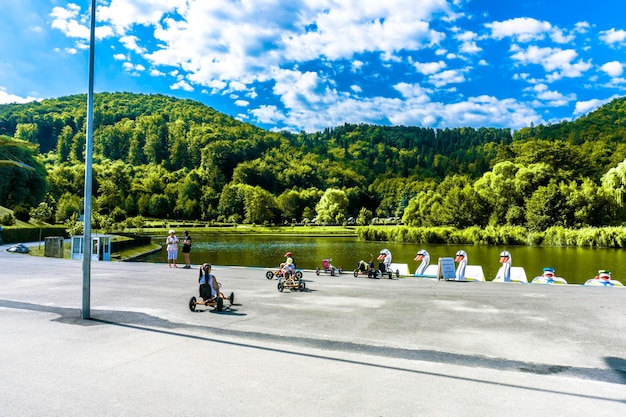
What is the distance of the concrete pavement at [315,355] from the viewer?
18.7ft

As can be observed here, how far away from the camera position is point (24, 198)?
74.1 metres

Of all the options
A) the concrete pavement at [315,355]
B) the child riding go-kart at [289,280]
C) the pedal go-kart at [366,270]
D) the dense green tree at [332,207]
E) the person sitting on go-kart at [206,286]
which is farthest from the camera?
the dense green tree at [332,207]

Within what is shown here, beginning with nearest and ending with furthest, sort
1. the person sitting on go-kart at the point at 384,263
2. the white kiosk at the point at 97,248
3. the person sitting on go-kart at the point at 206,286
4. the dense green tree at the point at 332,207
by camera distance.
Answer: the person sitting on go-kart at the point at 206,286
the person sitting on go-kart at the point at 384,263
the white kiosk at the point at 97,248
the dense green tree at the point at 332,207

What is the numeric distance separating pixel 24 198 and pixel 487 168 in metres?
137

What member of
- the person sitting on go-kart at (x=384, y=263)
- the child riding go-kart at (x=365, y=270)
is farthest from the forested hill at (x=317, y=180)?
the child riding go-kart at (x=365, y=270)

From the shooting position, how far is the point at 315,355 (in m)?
7.89

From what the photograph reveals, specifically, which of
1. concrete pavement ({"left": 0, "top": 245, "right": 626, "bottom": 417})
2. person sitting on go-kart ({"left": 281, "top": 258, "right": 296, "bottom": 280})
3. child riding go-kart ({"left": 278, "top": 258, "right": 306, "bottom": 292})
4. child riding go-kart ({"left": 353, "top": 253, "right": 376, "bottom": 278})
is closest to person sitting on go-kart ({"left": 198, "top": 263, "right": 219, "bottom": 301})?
concrete pavement ({"left": 0, "top": 245, "right": 626, "bottom": 417})

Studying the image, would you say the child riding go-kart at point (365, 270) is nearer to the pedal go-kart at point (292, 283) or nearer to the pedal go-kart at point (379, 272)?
the pedal go-kart at point (379, 272)

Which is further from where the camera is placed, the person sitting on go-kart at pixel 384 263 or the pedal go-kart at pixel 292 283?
the person sitting on go-kart at pixel 384 263

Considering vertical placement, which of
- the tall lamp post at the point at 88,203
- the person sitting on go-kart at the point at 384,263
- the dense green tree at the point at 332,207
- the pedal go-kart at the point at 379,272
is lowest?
the pedal go-kart at the point at 379,272

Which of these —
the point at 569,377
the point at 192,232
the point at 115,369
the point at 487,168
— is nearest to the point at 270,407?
the point at 115,369

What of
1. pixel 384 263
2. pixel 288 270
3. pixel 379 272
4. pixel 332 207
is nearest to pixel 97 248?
pixel 288 270

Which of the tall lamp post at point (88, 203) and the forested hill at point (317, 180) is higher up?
the forested hill at point (317, 180)

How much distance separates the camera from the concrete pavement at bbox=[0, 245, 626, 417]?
5711mm
